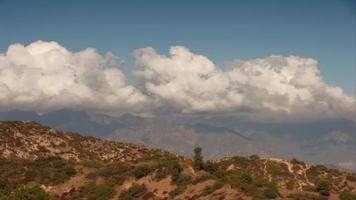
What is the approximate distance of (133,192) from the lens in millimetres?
110875

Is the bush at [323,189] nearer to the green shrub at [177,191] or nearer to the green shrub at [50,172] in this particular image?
the green shrub at [177,191]

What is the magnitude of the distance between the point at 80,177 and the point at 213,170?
29.8 m

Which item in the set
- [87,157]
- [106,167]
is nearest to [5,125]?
[87,157]

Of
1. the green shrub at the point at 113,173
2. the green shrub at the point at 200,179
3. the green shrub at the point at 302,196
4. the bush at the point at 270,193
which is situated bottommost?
the green shrub at the point at 302,196

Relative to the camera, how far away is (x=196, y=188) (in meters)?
104

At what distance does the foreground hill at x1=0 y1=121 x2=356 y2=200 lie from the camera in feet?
329

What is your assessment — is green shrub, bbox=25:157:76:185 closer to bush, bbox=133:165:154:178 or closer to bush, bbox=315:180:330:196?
bush, bbox=133:165:154:178

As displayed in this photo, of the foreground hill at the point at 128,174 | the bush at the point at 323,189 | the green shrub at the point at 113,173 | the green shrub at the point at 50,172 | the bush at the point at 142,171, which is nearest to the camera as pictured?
the foreground hill at the point at 128,174

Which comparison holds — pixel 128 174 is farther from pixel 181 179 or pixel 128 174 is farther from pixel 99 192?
pixel 181 179

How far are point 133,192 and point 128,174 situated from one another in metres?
12.2

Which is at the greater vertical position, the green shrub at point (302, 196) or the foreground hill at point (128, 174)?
the foreground hill at point (128, 174)

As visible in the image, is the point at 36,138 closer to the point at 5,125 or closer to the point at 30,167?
the point at 5,125

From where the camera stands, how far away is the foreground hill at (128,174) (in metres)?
100

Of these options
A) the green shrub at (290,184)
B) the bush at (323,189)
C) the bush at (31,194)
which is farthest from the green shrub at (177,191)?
the green shrub at (290,184)
